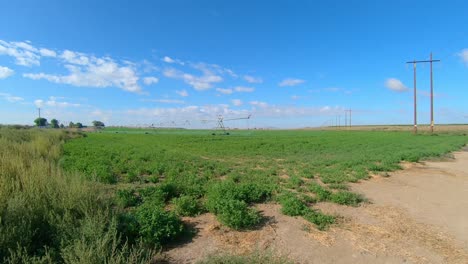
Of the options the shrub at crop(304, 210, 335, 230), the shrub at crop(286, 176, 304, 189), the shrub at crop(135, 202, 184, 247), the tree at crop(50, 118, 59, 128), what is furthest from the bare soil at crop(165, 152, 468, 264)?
the tree at crop(50, 118, 59, 128)

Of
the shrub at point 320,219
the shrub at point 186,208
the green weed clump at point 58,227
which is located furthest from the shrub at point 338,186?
the green weed clump at point 58,227

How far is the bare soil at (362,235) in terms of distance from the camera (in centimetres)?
408

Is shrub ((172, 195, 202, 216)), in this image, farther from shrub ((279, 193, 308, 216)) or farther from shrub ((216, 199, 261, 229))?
shrub ((279, 193, 308, 216))

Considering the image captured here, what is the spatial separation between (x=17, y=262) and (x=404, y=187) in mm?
10339

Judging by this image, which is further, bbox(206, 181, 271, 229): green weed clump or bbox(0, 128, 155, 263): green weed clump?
bbox(206, 181, 271, 229): green weed clump

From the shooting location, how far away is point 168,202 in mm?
6629

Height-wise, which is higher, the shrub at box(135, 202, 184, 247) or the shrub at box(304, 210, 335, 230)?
the shrub at box(135, 202, 184, 247)

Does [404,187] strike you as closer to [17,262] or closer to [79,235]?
[79,235]

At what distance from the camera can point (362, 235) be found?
4.82m

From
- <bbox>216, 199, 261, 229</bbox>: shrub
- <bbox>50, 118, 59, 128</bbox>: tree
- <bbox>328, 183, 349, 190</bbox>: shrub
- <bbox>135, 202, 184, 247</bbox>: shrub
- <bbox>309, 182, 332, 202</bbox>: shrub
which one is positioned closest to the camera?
<bbox>135, 202, 184, 247</bbox>: shrub

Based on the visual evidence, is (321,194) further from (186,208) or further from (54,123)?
(54,123)

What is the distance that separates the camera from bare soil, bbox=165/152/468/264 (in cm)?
408

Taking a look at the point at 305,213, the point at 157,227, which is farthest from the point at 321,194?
the point at 157,227

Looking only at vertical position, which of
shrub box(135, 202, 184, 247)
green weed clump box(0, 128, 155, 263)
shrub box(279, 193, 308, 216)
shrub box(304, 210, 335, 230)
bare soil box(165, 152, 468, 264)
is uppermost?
green weed clump box(0, 128, 155, 263)
